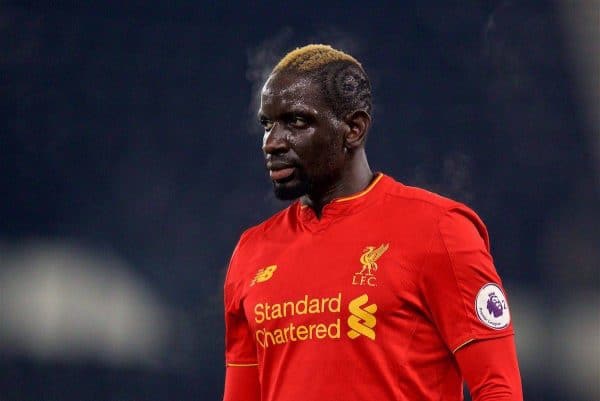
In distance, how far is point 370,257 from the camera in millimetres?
1673

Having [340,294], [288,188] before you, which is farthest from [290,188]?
[340,294]

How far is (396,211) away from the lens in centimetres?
172

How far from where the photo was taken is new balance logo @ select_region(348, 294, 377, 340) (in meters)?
1.61

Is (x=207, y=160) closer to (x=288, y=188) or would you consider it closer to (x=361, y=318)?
(x=288, y=188)

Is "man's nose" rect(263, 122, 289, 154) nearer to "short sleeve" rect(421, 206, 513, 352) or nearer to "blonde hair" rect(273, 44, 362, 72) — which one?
"blonde hair" rect(273, 44, 362, 72)

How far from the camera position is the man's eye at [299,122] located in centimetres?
174

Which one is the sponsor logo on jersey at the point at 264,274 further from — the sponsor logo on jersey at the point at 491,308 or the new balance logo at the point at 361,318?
the sponsor logo on jersey at the point at 491,308

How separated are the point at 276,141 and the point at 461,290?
401 mm

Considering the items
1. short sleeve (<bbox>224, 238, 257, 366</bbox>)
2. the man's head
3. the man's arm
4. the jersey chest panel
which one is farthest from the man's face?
the man's arm

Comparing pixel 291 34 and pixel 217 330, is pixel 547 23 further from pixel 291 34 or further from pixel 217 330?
pixel 217 330

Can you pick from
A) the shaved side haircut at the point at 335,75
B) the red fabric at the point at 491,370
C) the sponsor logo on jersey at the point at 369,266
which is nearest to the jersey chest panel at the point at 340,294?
the sponsor logo on jersey at the point at 369,266

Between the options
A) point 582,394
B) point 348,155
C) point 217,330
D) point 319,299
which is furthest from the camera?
point 217,330

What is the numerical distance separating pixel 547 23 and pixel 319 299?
61.6 inches

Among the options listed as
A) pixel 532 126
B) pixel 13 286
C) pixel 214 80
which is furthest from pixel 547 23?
pixel 13 286
